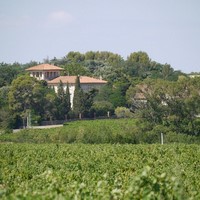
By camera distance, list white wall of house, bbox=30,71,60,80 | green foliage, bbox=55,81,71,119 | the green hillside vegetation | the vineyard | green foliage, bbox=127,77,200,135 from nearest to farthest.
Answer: the vineyard → the green hillside vegetation → green foliage, bbox=127,77,200,135 → green foliage, bbox=55,81,71,119 → white wall of house, bbox=30,71,60,80

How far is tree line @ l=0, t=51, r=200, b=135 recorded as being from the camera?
54594 millimetres

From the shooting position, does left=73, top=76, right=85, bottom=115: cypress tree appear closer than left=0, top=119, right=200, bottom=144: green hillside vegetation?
No

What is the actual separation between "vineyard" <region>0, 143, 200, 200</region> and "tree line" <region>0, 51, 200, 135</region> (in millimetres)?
23666

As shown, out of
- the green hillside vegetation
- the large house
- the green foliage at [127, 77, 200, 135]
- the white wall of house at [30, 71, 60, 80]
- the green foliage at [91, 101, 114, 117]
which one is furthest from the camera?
the white wall of house at [30, 71, 60, 80]

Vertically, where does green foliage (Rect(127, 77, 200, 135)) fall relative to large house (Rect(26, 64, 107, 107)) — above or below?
below

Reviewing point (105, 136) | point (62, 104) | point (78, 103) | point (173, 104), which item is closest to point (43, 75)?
point (78, 103)

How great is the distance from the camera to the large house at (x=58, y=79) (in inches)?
3505

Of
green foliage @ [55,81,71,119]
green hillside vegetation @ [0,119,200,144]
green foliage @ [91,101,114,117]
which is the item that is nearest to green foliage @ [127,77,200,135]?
green hillside vegetation @ [0,119,200,144]

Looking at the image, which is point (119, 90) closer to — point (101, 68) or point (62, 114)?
point (62, 114)

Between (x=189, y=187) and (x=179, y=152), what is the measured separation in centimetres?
1459

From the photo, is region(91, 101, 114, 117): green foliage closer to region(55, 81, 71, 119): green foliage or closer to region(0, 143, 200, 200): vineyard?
region(55, 81, 71, 119): green foliage

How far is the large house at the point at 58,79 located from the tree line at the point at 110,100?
179 cm

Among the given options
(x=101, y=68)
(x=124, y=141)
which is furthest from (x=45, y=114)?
(x=101, y=68)

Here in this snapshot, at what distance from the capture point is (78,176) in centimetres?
1769
